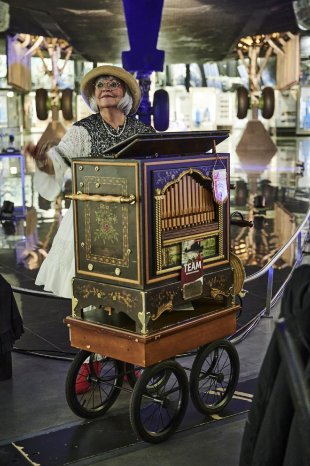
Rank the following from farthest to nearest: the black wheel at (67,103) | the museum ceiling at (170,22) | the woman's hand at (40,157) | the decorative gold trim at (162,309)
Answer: the black wheel at (67,103) < the museum ceiling at (170,22) < the woman's hand at (40,157) < the decorative gold trim at (162,309)

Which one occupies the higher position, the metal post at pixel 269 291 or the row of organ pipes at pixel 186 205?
the row of organ pipes at pixel 186 205

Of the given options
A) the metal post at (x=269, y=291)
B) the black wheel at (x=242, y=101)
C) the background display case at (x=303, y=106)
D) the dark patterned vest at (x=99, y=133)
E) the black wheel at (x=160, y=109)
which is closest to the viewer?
the dark patterned vest at (x=99, y=133)

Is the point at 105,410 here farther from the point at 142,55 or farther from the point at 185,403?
the point at 142,55

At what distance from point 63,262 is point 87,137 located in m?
Result: 0.68

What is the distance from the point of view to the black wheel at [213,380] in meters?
3.49

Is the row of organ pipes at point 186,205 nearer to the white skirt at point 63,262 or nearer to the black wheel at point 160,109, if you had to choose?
the white skirt at point 63,262

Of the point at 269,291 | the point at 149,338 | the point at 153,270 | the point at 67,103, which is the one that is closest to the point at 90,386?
the point at 149,338

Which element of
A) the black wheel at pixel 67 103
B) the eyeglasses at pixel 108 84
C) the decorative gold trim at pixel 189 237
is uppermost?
the black wheel at pixel 67 103

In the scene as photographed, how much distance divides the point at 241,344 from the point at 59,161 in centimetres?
186

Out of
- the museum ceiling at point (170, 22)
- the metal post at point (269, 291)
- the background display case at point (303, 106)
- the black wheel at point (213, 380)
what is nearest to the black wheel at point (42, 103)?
the museum ceiling at point (170, 22)

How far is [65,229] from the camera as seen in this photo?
A: 383cm

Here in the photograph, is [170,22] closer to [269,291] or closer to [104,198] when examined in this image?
[269,291]

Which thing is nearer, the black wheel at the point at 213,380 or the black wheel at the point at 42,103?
the black wheel at the point at 213,380

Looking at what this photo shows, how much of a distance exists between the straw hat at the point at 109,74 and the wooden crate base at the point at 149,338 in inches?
47.3
